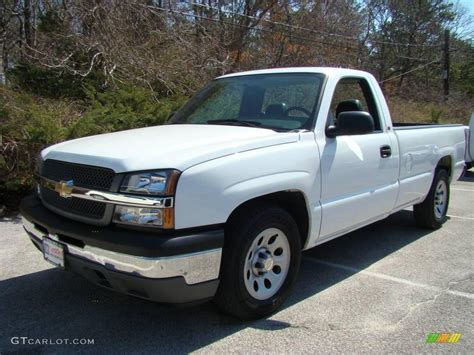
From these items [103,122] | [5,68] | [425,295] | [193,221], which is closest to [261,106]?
[193,221]

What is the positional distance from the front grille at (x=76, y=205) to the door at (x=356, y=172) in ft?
5.73

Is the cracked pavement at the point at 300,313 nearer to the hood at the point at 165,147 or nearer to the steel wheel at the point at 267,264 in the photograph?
the steel wheel at the point at 267,264

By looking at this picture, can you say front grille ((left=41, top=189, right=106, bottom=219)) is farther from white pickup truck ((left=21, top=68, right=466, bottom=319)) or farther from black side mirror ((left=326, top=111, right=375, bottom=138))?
black side mirror ((left=326, top=111, right=375, bottom=138))

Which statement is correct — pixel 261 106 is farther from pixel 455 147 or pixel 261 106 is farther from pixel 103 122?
pixel 103 122

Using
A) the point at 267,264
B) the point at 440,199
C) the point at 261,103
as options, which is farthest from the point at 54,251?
the point at 440,199

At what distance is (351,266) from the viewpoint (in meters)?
4.63

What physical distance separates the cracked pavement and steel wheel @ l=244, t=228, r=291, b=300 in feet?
0.76

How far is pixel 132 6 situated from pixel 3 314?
32.1 ft

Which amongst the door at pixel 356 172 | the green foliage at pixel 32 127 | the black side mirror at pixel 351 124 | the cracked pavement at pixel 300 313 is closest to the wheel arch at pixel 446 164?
the cracked pavement at pixel 300 313

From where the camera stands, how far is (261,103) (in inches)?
165

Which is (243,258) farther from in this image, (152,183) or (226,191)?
(152,183)

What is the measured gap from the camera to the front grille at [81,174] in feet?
9.65

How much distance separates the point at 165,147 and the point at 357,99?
2638mm

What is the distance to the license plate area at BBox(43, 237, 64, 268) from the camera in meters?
3.13
